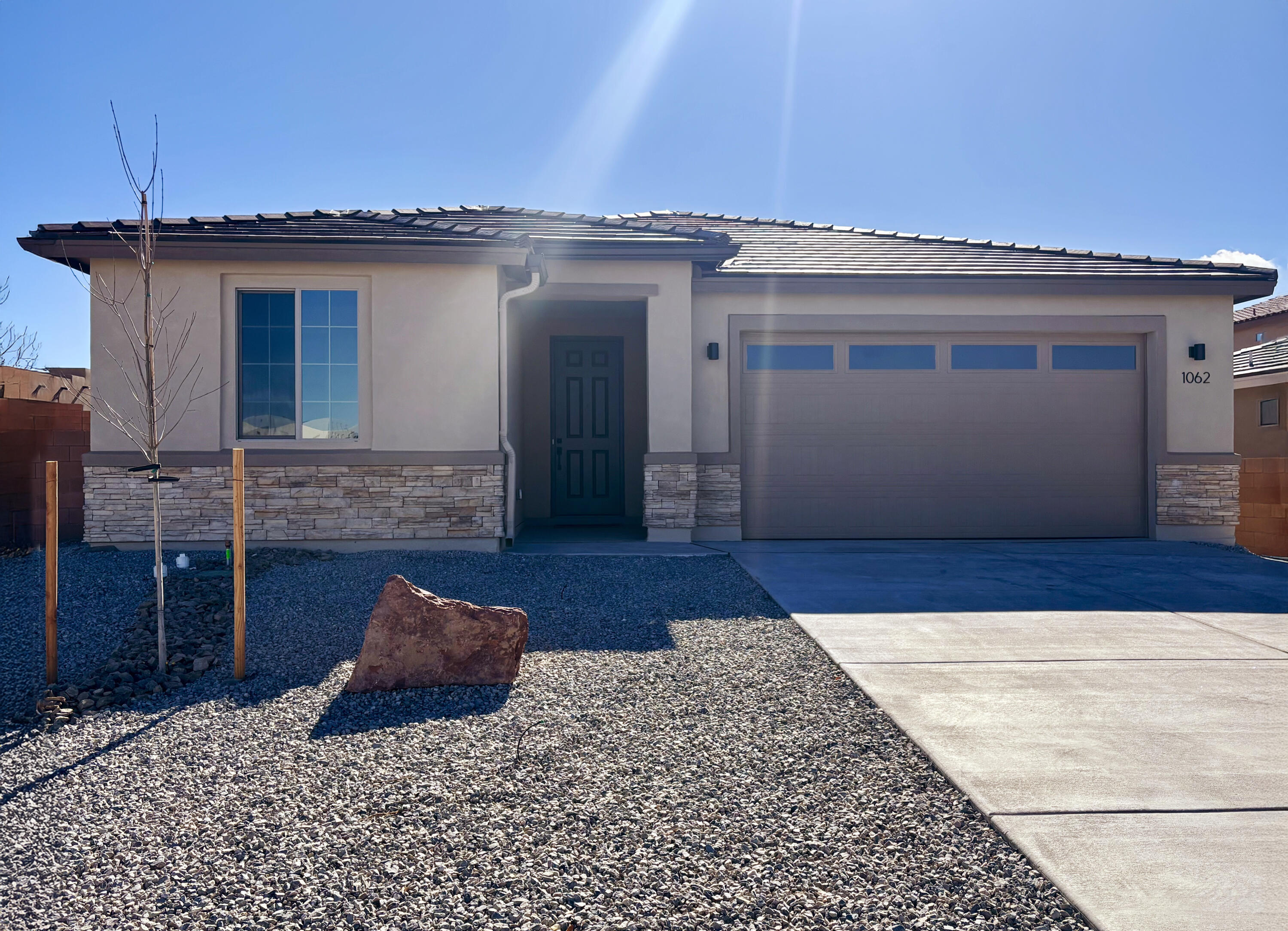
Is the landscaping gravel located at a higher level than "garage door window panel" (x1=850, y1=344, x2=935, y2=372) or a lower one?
lower

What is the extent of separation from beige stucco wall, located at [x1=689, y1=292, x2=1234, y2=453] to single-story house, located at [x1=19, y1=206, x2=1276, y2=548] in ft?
0.10

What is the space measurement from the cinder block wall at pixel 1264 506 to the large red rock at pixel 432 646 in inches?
390

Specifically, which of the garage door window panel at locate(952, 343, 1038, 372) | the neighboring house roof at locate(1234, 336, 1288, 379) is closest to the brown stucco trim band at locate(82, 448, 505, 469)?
the garage door window panel at locate(952, 343, 1038, 372)

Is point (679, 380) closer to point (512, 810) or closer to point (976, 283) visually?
point (976, 283)

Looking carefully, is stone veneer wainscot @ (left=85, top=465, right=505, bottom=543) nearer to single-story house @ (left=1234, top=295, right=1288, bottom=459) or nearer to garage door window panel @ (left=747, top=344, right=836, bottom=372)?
garage door window panel @ (left=747, top=344, right=836, bottom=372)

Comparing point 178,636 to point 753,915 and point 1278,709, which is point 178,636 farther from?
point 1278,709

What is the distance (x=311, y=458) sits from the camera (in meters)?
8.10

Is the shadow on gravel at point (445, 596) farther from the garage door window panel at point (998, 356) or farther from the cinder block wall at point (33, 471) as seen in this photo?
the garage door window panel at point (998, 356)

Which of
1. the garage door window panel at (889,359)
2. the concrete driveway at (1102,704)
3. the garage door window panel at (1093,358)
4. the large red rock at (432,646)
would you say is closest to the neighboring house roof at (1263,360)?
the garage door window panel at (1093,358)

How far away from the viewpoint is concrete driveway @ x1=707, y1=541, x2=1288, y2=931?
2.38 meters

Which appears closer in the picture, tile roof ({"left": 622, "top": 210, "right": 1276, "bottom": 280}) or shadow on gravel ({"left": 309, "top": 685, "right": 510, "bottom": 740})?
shadow on gravel ({"left": 309, "top": 685, "right": 510, "bottom": 740})

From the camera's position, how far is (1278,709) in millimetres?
3758

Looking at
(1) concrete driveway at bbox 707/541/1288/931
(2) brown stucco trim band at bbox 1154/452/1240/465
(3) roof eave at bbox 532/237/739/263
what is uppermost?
(3) roof eave at bbox 532/237/739/263

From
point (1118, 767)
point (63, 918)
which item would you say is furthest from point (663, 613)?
point (63, 918)
